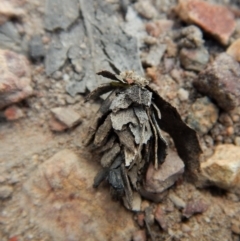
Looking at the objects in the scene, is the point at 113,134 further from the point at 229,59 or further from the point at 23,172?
the point at 229,59

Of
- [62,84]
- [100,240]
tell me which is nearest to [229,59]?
[62,84]

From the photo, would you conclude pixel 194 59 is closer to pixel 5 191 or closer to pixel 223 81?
pixel 223 81

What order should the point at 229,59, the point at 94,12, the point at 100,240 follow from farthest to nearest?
the point at 94,12 < the point at 229,59 < the point at 100,240

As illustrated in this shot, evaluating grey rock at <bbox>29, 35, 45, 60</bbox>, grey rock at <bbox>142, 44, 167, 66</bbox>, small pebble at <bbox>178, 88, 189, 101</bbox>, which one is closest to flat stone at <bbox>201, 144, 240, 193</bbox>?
small pebble at <bbox>178, 88, 189, 101</bbox>

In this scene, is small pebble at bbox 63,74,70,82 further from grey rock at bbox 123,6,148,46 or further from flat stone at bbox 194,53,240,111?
flat stone at bbox 194,53,240,111

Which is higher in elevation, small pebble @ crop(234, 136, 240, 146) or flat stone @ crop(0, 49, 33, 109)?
small pebble @ crop(234, 136, 240, 146)

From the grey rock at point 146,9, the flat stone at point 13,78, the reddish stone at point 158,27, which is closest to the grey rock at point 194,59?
the reddish stone at point 158,27
